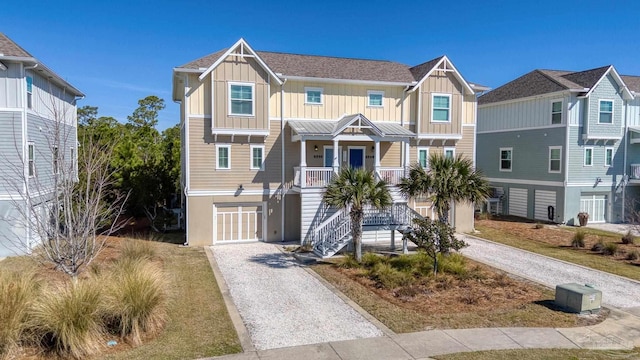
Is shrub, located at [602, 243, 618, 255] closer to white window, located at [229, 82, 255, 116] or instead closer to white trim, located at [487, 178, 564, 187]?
white trim, located at [487, 178, 564, 187]

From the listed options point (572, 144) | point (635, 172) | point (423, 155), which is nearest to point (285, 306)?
point (423, 155)

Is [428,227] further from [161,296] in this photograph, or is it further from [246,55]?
[246,55]

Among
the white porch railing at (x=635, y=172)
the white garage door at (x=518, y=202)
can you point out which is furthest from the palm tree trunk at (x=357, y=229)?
the white porch railing at (x=635, y=172)

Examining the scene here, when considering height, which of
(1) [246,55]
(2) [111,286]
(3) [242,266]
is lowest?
(3) [242,266]

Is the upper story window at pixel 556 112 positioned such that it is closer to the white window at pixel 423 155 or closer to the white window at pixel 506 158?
the white window at pixel 506 158

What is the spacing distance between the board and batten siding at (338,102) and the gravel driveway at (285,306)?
8.29 m

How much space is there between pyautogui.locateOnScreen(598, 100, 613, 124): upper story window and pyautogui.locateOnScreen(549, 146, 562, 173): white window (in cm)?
326

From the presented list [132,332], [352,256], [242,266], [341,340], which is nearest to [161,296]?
[132,332]

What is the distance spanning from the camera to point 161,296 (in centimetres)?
1012

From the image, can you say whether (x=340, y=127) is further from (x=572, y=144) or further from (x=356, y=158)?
(x=572, y=144)

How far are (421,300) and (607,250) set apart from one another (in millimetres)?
12598

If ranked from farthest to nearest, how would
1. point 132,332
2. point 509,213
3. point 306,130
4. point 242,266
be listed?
point 509,213
point 306,130
point 242,266
point 132,332

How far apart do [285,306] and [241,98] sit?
1211cm

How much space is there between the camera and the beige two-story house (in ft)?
67.2
